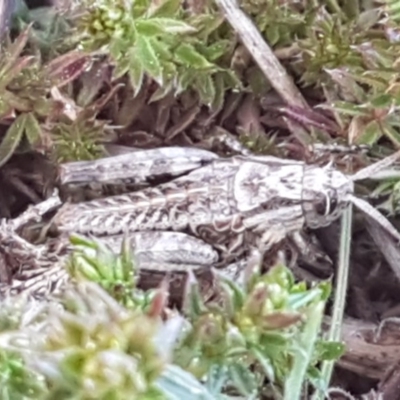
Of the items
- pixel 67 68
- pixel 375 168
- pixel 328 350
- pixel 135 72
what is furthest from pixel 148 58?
pixel 328 350

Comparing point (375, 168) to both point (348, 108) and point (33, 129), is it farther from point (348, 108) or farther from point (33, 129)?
point (33, 129)

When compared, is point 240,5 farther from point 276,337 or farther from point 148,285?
point 276,337

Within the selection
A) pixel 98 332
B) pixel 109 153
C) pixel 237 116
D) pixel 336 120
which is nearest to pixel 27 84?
pixel 109 153

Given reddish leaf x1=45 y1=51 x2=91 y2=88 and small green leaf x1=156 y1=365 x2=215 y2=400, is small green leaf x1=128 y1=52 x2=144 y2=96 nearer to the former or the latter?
reddish leaf x1=45 y1=51 x2=91 y2=88

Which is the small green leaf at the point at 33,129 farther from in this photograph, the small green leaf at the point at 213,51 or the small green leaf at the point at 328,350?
the small green leaf at the point at 328,350

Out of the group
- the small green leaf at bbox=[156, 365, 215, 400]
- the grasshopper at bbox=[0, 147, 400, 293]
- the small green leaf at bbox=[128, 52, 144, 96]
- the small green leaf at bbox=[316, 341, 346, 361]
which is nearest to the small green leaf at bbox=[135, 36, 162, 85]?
the small green leaf at bbox=[128, 52, 144, 96]

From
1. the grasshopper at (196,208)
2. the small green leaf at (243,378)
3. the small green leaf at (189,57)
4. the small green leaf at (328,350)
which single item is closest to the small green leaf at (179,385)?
the small green leaf at (243,378)
